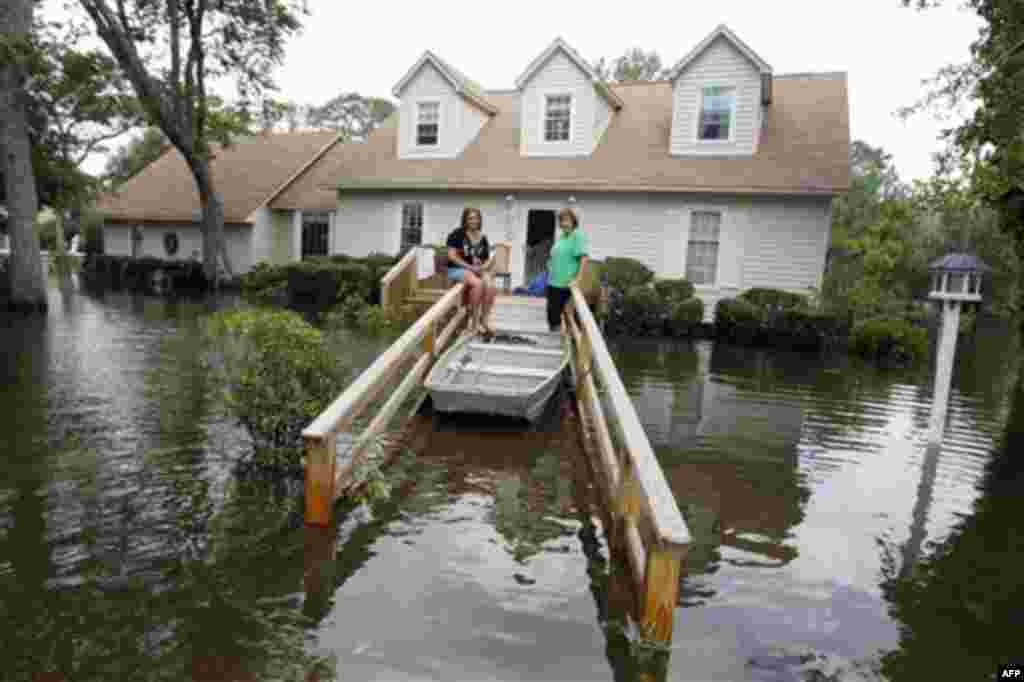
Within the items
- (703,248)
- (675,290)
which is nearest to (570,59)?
(703,248)

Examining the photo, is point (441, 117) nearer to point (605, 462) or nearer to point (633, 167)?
point (633, 167)

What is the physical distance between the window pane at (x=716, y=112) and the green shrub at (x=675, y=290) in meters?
4.08

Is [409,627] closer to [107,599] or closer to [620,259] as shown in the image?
[107,599]

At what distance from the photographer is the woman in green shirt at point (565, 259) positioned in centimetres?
862

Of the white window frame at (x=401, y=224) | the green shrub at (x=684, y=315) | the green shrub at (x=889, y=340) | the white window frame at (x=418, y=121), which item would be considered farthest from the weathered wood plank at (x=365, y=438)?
the white window frame at (x=418, y=121)

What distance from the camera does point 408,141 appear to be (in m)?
20.0

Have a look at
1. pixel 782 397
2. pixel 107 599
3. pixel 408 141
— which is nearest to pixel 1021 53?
pixel 782 397

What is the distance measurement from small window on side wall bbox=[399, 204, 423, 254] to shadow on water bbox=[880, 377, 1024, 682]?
1631cm

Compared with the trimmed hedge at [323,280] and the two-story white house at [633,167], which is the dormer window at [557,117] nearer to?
the two-story white house at [633,167]

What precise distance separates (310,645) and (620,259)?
14048 mm

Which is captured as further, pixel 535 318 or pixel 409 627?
pixel 535 318

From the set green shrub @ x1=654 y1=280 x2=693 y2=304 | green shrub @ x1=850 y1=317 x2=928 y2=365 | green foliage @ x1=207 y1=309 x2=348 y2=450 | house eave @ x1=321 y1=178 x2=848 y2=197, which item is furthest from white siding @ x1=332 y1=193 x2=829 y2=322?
green foliage @ x1=207 y1=309 x2=348 y2=450

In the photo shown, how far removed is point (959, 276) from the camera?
6.70 metres

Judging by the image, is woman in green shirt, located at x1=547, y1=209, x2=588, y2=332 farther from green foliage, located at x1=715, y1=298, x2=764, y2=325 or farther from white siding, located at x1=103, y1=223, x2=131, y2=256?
white siding, located at x1=103, y1=223, x2=131, y2=256
